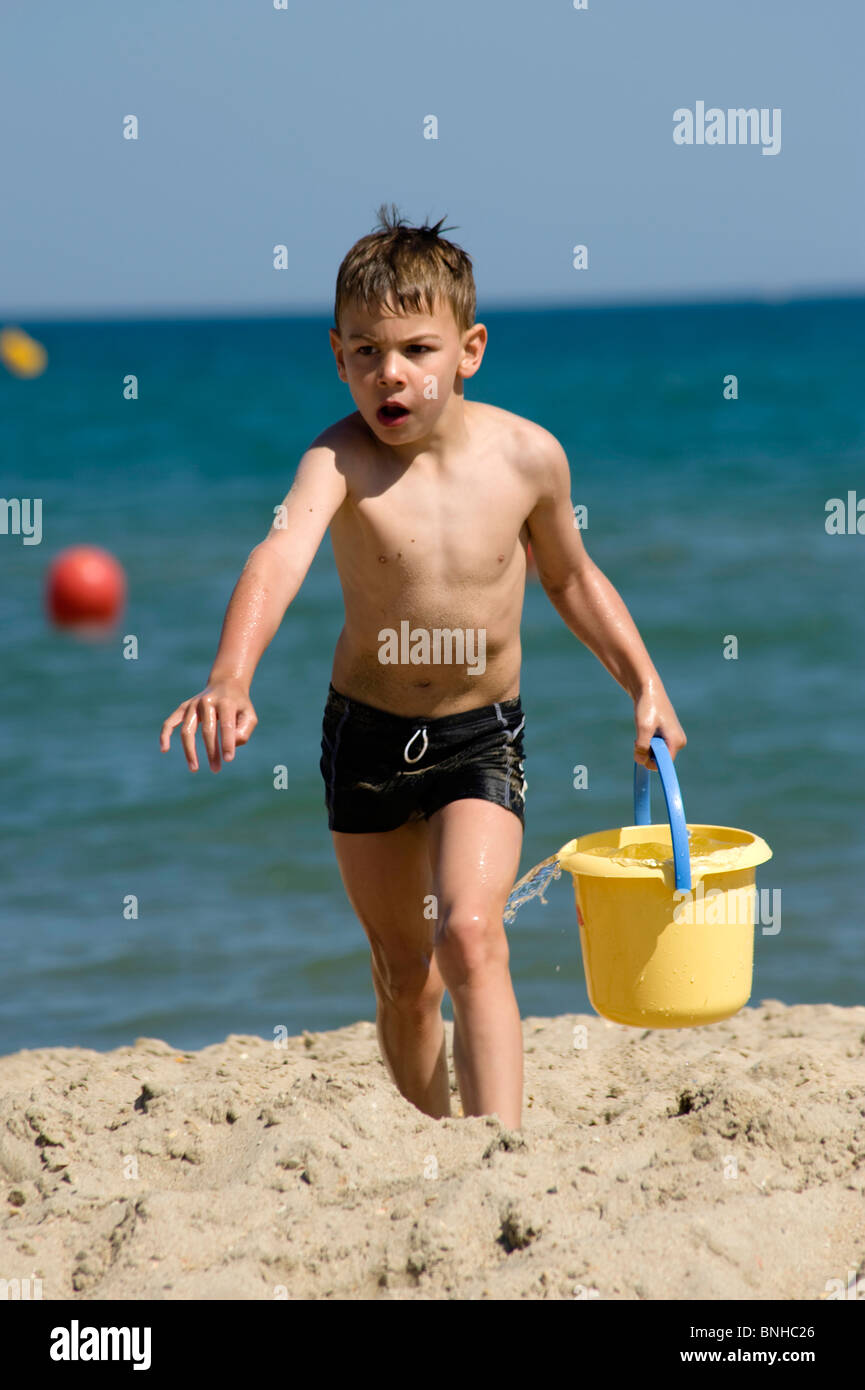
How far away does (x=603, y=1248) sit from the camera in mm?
2383

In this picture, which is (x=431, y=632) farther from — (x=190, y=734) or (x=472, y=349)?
(x=190, y=734)

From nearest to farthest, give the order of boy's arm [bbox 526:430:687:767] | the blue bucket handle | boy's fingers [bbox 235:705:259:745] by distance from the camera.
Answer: boy's fingers [bbox 235:705:259:745] < the blue bucket handle < boy's arm [bbox 526:430:687:767]

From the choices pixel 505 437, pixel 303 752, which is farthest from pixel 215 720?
pixel 303 752

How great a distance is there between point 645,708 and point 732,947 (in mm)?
537

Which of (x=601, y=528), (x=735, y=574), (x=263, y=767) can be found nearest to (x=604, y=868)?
(x=263, y=767)

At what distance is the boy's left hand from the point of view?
3172mm

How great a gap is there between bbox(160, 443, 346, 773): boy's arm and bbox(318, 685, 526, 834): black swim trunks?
1.48 feet

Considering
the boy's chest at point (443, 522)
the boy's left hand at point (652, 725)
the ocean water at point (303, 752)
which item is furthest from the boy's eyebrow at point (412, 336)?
the ocean water at point (303, 752)

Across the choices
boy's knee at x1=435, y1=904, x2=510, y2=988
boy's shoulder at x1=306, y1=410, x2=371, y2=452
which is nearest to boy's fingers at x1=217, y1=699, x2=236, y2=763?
boy's knee at x1=435, y1=904, x2=510, y2=988

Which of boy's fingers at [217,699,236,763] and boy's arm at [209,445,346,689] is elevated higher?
boy's arm at [209,445,346,689]

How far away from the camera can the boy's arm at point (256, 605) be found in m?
2.51

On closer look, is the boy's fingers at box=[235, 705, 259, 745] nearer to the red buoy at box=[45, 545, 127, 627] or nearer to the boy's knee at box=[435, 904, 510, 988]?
the boy's knee at box=[435, 904, 510, 988]

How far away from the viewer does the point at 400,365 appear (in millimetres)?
3020

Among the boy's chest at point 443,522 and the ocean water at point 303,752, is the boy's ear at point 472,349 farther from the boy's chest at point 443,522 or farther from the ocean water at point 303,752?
the ocean water at point 303,752
